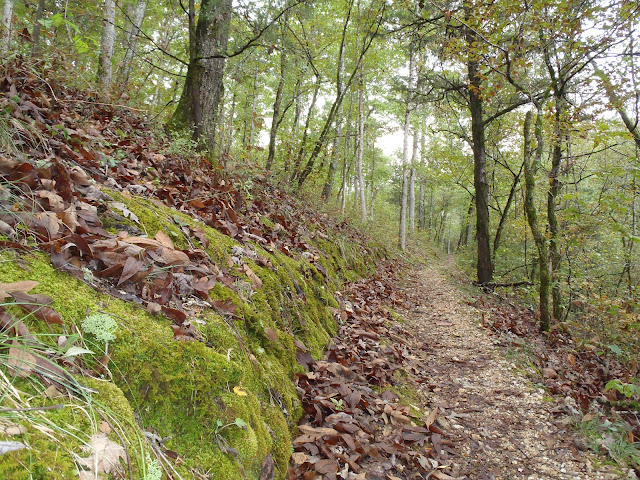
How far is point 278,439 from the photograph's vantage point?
2.14 metres

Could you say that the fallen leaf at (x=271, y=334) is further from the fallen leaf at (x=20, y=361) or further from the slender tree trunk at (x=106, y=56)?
the slender tree trunk at (x=106, y=56)

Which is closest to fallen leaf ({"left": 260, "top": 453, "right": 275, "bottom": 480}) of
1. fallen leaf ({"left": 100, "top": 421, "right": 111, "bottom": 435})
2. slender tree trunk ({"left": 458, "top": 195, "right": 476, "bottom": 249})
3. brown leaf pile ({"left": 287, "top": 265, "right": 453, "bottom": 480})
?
brown leaf pile ({"left": 287, "top": 265, "right": 453, "bottom": 480})

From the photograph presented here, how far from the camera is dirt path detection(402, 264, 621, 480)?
2.93 meters

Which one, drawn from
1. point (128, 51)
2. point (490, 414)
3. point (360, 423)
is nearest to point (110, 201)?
point (360, 423)

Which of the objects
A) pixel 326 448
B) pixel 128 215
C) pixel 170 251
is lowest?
pixel 326 448

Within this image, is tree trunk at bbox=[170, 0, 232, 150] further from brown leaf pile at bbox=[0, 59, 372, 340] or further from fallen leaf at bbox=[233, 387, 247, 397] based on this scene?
fallen leaf at bbox=[233, 387, 247, 397]

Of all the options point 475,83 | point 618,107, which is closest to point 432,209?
point 475,83

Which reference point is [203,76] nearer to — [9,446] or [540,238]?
[9,446]

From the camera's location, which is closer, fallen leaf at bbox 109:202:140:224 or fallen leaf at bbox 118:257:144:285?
fallen leaf at bbox 118:257:144:285

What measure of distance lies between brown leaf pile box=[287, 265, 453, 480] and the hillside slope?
0.59 ft

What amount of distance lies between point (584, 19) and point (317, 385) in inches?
304

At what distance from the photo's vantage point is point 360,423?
2.75m

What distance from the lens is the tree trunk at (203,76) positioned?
5.80m

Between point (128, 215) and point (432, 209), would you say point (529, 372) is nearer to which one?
point (128, 215)
